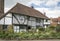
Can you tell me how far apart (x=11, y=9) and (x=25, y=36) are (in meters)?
14.8

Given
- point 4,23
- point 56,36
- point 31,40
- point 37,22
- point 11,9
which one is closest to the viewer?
point 31,40

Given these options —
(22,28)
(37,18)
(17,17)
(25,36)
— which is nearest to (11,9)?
(17,17)

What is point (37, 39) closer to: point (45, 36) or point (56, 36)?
point (45, 36)

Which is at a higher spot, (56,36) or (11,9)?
(11,9)

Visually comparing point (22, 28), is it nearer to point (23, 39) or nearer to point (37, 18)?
point (37, 18)

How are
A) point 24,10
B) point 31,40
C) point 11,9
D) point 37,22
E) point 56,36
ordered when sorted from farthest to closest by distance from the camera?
point 37,22 < point 24,10 < point 11,9 < point 56,36 < point 31,40

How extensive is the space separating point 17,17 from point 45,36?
14332mm

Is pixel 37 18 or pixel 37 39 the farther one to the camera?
pixel 37 18

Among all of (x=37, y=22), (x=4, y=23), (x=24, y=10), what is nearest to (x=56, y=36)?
(x=4, y=23)

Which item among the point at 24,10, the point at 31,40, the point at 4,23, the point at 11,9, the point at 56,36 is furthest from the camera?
the point at 24,10

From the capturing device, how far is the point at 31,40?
609 inches

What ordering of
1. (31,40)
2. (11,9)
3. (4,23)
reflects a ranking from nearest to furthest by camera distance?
(31,40) < (4,23) < (11,9)

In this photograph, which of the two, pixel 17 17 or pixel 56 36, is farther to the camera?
pixel 17 17

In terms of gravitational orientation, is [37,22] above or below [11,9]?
below
